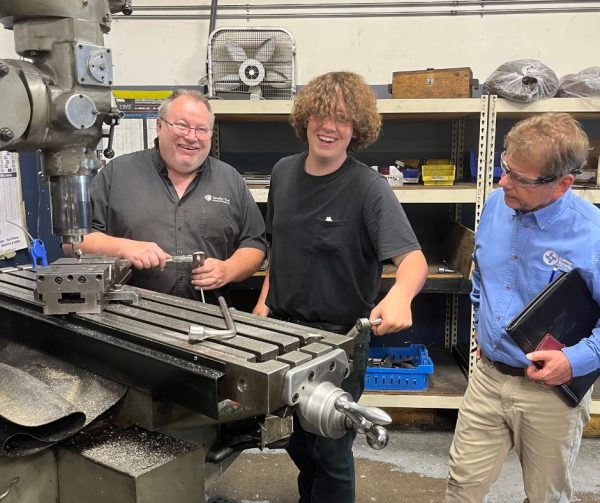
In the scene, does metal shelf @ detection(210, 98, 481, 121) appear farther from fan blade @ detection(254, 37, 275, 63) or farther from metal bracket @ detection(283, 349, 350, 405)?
metal bracket @ detection(283, 349, 350, 405)

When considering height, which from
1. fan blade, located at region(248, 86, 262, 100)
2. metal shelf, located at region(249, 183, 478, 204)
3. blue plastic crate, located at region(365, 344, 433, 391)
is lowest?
blue plastic crate, located at region(365, 344, 433, 391)

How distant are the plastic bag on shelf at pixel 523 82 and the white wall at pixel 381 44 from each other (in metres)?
0.48

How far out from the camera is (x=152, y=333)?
908 millimetres

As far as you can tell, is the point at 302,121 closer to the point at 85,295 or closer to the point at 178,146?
the point at 178,146

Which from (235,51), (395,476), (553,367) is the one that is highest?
(235,51)

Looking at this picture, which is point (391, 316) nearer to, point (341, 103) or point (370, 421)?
point (370, 421)

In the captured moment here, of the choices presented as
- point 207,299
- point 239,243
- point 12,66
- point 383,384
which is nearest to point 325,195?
point 239,243

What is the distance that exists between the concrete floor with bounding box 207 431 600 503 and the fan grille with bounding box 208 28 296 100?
144 centimetres

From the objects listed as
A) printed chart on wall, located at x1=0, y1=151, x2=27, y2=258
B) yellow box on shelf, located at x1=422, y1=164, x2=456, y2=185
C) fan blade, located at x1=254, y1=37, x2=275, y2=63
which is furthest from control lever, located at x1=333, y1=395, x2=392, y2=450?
printed chart on wall, located at x1=0, y1=151, x2=27, y2=258

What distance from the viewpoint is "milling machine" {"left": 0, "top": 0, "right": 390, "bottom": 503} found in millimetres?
773

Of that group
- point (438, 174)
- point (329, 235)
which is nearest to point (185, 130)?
point (329, 235)

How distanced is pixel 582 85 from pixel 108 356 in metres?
1.94

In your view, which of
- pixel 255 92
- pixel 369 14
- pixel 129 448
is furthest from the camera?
pixel 369 14

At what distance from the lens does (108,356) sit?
0.92 metres
